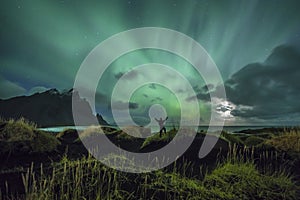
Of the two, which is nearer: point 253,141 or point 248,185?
point 248,185

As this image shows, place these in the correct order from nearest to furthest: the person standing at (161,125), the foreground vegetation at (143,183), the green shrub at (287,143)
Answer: the foreground vegetation at (143,183), the green shrub at (287,143), the person standing at (161,125)

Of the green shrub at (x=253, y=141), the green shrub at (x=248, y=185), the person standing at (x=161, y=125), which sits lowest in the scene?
the green shrub at (x=248, y=185)

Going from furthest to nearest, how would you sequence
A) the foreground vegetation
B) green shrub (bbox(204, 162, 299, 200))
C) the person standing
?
1. the person standing
2. green shrub (bbox(204, 162, 299, 200))
3. the foreground vegetation

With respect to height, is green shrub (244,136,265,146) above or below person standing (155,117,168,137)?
below

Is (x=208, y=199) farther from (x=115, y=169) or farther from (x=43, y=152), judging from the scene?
(x=43, y=152)

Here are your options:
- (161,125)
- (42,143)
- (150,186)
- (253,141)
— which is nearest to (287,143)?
(253,141)

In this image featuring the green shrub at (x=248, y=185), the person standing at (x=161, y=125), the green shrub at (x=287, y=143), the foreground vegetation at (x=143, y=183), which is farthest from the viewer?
the person standing at (x=161, y=125)

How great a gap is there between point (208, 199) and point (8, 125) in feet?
27.0

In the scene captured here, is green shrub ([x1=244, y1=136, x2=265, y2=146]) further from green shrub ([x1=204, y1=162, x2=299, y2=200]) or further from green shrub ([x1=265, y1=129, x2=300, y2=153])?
green shrub ([x1=204, y1=162, x2=299, y2=200])

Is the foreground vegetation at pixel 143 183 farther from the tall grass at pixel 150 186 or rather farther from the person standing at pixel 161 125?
the person standing at pixel 161 125

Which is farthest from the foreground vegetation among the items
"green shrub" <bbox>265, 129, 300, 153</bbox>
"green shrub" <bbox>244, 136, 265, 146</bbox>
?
"green shrub" <bbox>244, 136, 265, 146</bbox>

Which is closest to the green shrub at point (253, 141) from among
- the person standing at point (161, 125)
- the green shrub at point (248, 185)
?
the person standing at point (161, 125)

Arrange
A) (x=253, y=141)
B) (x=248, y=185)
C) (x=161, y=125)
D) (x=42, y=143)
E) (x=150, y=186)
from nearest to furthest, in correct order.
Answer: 1. (x=150, y=186)
2. (x=248, y=185)
3. (x=42, y=143)
4. (x=161, y=125)
5. (x=253, y=141)

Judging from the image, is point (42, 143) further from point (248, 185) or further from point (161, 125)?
point (248, 185)
